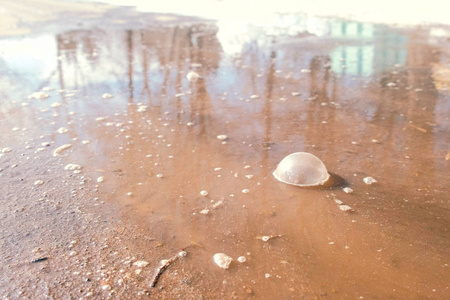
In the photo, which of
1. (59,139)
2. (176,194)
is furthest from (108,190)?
(59,139)

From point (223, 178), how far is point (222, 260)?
71 centimetres

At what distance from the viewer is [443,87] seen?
3707mm

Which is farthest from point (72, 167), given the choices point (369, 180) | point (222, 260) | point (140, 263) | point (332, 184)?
point (369, 180)

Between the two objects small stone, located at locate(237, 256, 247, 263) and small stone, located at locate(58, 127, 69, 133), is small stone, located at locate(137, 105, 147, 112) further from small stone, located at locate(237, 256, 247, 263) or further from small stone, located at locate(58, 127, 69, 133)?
small stone, located at locate(237, 256, 247, 263)

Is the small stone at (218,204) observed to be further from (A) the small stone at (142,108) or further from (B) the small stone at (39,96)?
(B) the small stone at (39,96)

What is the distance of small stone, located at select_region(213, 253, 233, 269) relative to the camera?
1639 mm

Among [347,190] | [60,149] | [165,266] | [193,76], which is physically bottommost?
[165,266]

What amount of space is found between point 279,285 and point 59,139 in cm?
194

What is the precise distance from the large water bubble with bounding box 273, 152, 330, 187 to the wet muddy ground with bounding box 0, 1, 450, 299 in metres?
0.05

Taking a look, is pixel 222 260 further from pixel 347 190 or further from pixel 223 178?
pixel 347 190

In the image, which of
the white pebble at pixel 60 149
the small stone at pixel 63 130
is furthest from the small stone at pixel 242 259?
the small stone at pixel 63 130

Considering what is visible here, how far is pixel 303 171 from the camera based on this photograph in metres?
2.21

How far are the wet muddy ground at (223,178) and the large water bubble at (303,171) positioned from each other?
0.18ft

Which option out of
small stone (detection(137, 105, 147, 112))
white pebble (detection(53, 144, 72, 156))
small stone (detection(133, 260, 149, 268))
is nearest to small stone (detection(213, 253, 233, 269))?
small stone (detection(133, 260, 149, 268))
